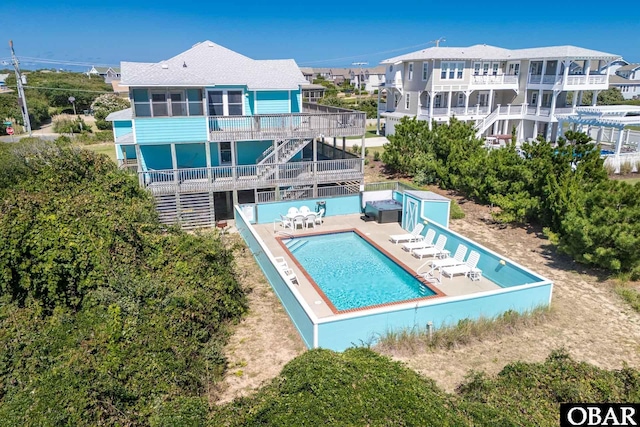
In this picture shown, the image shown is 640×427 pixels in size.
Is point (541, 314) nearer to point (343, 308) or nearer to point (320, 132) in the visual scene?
point (343, 308)

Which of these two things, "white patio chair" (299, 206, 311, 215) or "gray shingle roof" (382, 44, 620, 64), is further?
"gray shingle roof" (382, 44, 620, 64)

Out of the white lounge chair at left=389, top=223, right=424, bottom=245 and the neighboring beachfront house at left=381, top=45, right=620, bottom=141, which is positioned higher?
the neighboring beachfront house at left=381, top=45, right=620, bottom=141

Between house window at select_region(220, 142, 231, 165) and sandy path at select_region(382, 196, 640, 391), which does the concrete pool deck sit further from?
house window at select_region(220, 142, 231, 165)

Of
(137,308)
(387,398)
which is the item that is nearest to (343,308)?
(137,308)

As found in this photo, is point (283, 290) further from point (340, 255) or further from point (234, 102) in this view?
point (234, 102)

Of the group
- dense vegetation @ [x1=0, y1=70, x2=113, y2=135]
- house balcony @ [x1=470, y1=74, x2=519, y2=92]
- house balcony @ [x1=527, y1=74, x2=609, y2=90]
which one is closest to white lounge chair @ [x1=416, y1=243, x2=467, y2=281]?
house balcony @ [x1=470, y1=74, x2=519, y2=92]

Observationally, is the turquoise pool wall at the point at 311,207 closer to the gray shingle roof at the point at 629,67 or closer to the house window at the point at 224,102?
the house window at the point at 224,102

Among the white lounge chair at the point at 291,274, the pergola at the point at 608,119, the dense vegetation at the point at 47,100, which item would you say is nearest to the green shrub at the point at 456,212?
the white lounge chair at the point at 291,274
